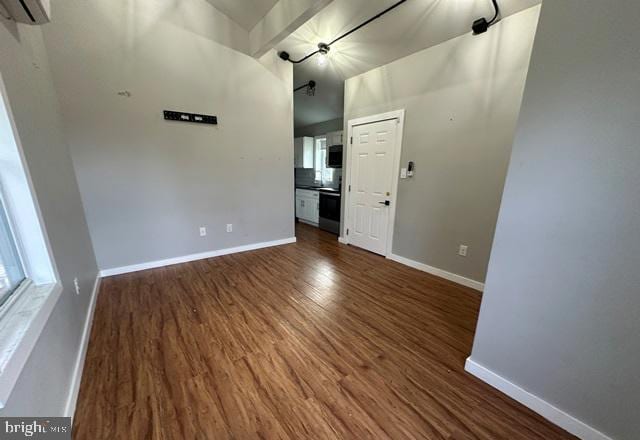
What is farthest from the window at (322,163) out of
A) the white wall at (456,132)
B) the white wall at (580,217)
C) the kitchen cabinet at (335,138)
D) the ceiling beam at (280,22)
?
the white wall at (580,217)

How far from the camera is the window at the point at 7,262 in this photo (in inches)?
41.2

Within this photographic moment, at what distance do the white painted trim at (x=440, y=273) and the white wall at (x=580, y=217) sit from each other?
1407mm

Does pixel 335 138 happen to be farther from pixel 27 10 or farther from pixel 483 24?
pixel 27 10

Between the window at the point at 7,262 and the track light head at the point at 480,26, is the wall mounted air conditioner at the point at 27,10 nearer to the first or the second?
the window at the point at 7,262

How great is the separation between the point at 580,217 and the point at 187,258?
3.76 meters

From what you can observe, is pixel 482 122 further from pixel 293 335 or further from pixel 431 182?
pixel 293 335

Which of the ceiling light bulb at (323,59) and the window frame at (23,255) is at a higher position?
the ceiling light bulb at (323,59)

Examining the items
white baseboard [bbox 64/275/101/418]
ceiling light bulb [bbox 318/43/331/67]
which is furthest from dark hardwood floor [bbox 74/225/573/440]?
ceiling light bulb [bbox 318/43/331/67]

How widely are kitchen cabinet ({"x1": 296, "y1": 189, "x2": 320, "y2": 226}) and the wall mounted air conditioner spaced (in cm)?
400

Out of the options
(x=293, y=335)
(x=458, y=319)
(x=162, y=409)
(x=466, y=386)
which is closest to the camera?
(x=162, y=409)

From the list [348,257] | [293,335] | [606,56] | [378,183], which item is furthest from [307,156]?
[606,56]

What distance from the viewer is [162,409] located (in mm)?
1253

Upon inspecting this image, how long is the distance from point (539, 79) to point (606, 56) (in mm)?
200

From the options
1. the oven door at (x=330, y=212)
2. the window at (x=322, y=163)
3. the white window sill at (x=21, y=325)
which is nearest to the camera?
the white window sill at (x=21, y=325)
